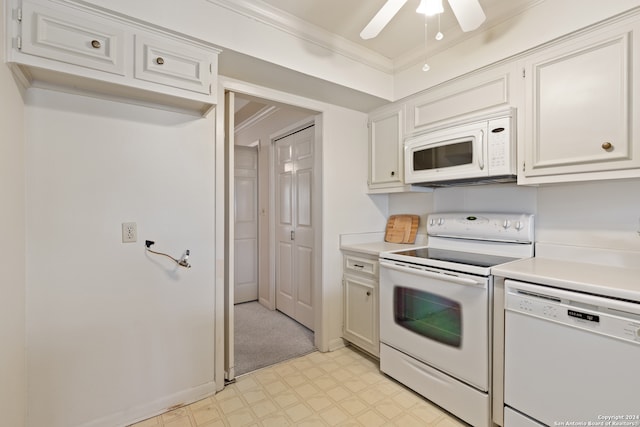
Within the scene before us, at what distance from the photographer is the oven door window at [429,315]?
173 cm

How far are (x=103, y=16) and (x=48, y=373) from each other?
179 centimetres

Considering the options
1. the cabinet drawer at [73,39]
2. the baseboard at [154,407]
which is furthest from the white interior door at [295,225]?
the cabinet drawer at [73,39]

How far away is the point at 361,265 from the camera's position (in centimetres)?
247

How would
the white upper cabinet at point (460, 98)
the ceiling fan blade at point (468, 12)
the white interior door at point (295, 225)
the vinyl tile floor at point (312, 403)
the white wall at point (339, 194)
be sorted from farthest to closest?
1. the white interior door at point (295, 225)
2. the white wall at point (339, 194)
3. the white upper cabinet at point (460, 98)
4. the vinyl tile floor at point (312, 403)
5. the ceiling fan blade at point (468, 12)

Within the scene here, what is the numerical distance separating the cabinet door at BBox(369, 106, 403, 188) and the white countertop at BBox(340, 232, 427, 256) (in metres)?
0.49

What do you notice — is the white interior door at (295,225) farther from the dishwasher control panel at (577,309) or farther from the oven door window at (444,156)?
the dishwasher control panel at (577,309)

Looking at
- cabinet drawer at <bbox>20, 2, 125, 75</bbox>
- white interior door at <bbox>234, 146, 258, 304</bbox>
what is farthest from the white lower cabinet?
cabinet drawer at <bbox>20, 2, 125, 75</bbox>

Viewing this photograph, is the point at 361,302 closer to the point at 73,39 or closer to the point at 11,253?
the point at 11,253

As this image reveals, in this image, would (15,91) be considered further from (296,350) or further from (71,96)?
(296,350)

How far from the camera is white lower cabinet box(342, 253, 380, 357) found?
235 centimetres

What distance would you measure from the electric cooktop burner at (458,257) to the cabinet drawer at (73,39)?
6.71 feet

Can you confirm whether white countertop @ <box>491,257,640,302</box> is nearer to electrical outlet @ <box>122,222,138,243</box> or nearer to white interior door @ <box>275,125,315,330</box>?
white interior door @ <box>275,125,315,330</box>

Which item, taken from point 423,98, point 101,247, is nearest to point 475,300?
point 423,98

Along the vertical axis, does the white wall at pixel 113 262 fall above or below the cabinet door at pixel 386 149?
below
